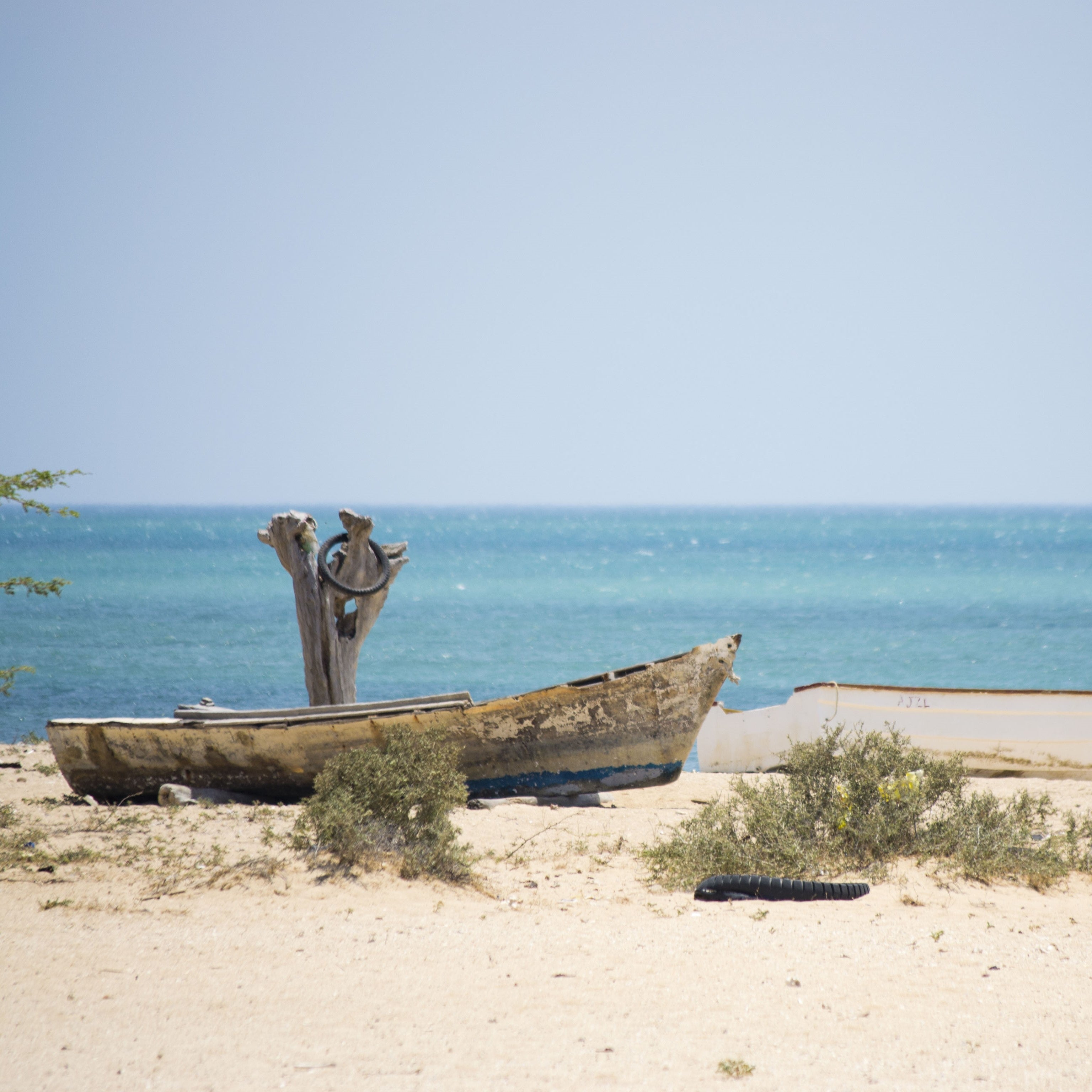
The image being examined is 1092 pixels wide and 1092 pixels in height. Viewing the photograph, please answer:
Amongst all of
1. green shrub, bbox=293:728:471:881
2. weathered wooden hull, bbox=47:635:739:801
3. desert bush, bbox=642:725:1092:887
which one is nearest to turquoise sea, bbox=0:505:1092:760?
weathered wooden hull, bbox=47:635:739:801

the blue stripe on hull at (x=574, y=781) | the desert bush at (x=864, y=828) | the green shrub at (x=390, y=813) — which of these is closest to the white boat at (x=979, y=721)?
the blue stripe on hull at (x=574, y=781)

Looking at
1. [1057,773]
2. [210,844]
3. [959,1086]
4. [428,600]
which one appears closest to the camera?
[959,1086]

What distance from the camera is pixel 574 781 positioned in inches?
362

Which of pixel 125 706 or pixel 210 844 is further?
pixel 125 706

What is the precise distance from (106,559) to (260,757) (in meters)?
75.0

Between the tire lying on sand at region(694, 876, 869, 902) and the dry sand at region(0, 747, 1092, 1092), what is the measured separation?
0.41 ft

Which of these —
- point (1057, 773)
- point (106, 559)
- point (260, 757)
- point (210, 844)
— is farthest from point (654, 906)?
point (106, 559)

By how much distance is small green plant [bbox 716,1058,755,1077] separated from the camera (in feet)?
13.1

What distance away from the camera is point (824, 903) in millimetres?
6168

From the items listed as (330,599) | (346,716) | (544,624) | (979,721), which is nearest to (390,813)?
(346,716)

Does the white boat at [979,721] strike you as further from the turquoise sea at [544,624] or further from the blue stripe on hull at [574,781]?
the turquoise sea at [544,624]

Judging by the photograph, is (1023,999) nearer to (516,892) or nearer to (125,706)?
(516,892)

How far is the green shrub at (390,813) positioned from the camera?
6.55 m

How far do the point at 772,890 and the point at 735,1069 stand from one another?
2405 mm
